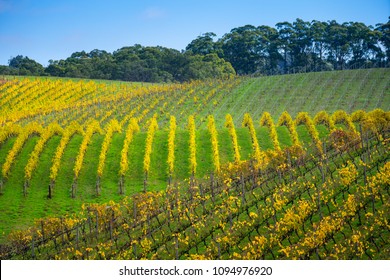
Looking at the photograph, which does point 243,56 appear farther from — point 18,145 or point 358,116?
point 18,145

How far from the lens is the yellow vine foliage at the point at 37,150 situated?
27547 millimetres

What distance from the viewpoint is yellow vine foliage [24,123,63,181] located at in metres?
27.5

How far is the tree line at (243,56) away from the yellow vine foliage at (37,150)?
92.5ft

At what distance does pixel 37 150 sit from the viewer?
29.9 meters

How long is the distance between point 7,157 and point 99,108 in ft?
61.5

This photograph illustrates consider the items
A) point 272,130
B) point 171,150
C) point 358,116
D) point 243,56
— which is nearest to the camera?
point 171,150

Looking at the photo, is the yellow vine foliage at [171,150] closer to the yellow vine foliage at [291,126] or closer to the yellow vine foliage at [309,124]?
the yellow vine foliage at [291,126]

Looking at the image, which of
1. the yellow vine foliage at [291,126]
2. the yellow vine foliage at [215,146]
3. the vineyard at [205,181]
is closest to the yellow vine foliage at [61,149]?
the vineyard at [205,181]

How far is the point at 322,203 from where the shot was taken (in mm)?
17688

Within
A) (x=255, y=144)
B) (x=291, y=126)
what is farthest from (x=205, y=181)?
(x=291, y=126)

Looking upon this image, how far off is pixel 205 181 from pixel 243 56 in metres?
43.0

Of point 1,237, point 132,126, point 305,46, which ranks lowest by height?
point 1,237
